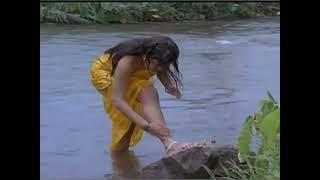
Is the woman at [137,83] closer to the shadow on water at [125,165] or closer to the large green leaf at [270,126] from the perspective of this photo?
the shadow on water at [125,165]

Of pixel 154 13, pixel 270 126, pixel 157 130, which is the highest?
pixel 154 13

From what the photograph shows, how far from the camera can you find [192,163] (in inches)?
104

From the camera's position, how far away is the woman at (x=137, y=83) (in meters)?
2.88

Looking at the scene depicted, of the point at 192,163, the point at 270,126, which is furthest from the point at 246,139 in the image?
the point at 192,163

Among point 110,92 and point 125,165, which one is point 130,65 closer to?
point 110,92

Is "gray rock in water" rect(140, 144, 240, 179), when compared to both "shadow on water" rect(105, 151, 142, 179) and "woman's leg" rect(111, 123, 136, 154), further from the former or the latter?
"woman's leg" rect(111, 123, 136, 154)

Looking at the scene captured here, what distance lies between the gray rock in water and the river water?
15 centimetres

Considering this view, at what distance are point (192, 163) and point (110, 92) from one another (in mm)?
582

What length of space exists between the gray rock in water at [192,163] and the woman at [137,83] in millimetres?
108

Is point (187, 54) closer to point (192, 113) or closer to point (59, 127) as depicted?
point (192, 113)
